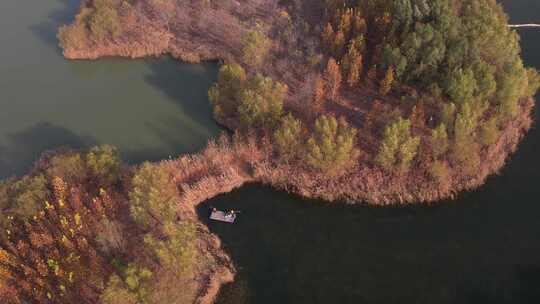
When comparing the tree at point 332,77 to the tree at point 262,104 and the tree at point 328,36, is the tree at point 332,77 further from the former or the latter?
the tree at point 262,104

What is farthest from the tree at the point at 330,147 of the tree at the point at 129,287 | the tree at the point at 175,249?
the tree at the point at 129,287

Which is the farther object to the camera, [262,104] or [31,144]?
[31,144]

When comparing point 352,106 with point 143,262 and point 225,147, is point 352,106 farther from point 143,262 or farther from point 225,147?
point 143,262

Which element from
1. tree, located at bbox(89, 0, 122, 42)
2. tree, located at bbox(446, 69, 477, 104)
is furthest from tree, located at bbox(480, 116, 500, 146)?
tree, located at bbox(89, 0, 122, 42)

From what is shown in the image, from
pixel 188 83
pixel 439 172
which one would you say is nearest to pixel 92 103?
pixel 188 83

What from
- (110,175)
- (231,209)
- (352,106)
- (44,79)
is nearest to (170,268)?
(231,209)

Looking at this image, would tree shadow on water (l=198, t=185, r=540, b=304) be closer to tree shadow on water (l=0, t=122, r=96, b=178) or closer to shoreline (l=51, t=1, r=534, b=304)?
shoreline (l=51, t=1, r=534, b=304)

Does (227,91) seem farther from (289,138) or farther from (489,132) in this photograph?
(489,132)
